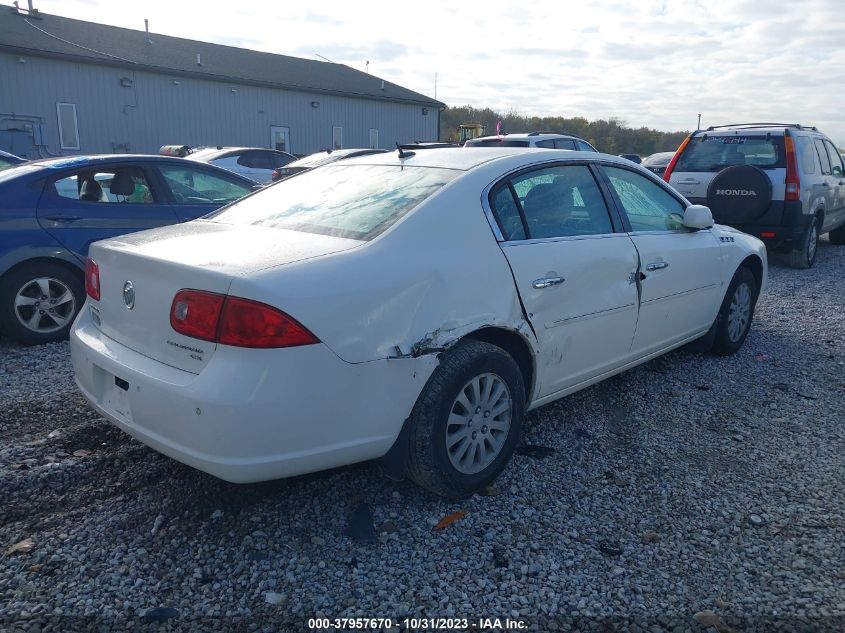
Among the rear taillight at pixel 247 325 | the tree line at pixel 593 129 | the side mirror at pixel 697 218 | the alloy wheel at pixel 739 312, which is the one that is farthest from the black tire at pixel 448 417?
the tree line at pixel 593 129

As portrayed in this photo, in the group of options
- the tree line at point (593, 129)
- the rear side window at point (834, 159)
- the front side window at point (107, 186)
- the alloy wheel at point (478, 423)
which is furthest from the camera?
the tree line at point (593, 129)

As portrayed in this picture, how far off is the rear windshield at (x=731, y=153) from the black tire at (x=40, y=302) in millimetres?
7840

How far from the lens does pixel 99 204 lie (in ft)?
19.0

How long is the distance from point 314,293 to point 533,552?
1.40 metres

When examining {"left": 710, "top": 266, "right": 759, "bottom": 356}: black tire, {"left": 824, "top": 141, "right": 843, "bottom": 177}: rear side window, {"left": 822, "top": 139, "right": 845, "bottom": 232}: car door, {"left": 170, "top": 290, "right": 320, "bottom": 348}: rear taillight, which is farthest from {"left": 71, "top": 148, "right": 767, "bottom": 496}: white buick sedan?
{"left": 824, "top": 141, "right": 843, "bottom": 177}: rear side window

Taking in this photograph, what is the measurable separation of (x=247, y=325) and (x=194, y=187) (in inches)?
173

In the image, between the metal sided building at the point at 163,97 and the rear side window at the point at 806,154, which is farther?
the metal sided building at the point at 163,97

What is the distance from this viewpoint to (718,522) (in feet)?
10.0

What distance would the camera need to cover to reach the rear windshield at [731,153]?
28.9 feet

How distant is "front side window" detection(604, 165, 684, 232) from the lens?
422cm

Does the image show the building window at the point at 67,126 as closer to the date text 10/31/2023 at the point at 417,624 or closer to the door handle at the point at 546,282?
the door handle at the point at 546,282

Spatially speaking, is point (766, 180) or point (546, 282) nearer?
point (546, 282)

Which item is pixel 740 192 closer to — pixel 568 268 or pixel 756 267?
pixel 756 267

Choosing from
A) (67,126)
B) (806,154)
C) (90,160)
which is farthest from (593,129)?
(90,160)
